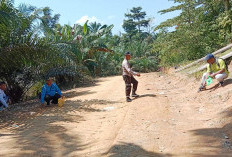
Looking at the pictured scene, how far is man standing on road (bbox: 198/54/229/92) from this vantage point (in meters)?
6.54

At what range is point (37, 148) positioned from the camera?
12.9 ft

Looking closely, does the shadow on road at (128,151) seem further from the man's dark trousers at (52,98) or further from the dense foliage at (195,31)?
the dense foliage at (195,31)

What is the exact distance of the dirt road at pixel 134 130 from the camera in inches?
141

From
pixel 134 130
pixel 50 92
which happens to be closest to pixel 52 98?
pixel 50 92

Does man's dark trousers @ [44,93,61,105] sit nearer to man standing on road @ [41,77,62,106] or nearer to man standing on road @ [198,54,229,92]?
man standing on road @ [41,77,62,106]

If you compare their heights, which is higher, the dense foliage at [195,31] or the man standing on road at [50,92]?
the dense foliage at [195,31]

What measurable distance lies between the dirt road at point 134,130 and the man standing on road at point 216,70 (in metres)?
0.26

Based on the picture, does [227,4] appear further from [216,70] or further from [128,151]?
[128,151]

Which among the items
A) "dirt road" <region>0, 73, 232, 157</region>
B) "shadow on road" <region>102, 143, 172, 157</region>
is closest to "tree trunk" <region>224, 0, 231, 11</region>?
"dirt road" <region>0, 73, 232, 157</region>

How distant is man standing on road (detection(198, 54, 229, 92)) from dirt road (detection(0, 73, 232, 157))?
26 centimetres

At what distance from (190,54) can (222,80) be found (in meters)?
7.86

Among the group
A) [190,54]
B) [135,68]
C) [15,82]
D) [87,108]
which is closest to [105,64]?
[135,68]

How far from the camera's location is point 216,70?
6.80 m

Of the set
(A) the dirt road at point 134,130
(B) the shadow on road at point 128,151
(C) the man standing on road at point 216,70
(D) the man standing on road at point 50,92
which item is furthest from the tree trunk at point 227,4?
(B) the shadow on road at point 128,151
